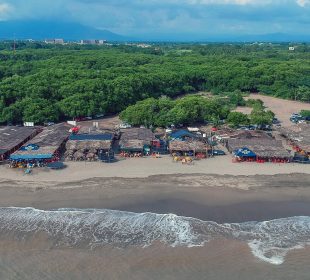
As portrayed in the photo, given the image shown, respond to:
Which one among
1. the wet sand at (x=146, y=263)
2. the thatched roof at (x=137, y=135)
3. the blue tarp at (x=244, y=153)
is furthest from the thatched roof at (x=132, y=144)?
the wet sand at (x=146, y=263)

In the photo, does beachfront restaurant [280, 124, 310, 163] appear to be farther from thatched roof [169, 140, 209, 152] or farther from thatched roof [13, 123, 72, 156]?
thatched roof [13, 123, 72, 156]

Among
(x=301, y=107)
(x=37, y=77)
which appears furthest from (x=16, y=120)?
(x=301, y=107)

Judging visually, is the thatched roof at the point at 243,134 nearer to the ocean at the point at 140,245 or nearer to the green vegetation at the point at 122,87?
the green vegetation at the point at 122,87

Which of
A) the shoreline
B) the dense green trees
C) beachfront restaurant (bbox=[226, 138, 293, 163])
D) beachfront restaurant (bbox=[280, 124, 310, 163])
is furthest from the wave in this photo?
the dense green trees

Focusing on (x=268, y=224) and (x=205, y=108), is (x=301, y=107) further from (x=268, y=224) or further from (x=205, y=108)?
(x=268, y=224)

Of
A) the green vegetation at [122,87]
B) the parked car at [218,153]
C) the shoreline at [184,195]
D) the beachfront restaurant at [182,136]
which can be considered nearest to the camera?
the shoreline at [184,195]

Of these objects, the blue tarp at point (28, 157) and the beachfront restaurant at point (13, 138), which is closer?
the blue tarp at point (28, 157)
